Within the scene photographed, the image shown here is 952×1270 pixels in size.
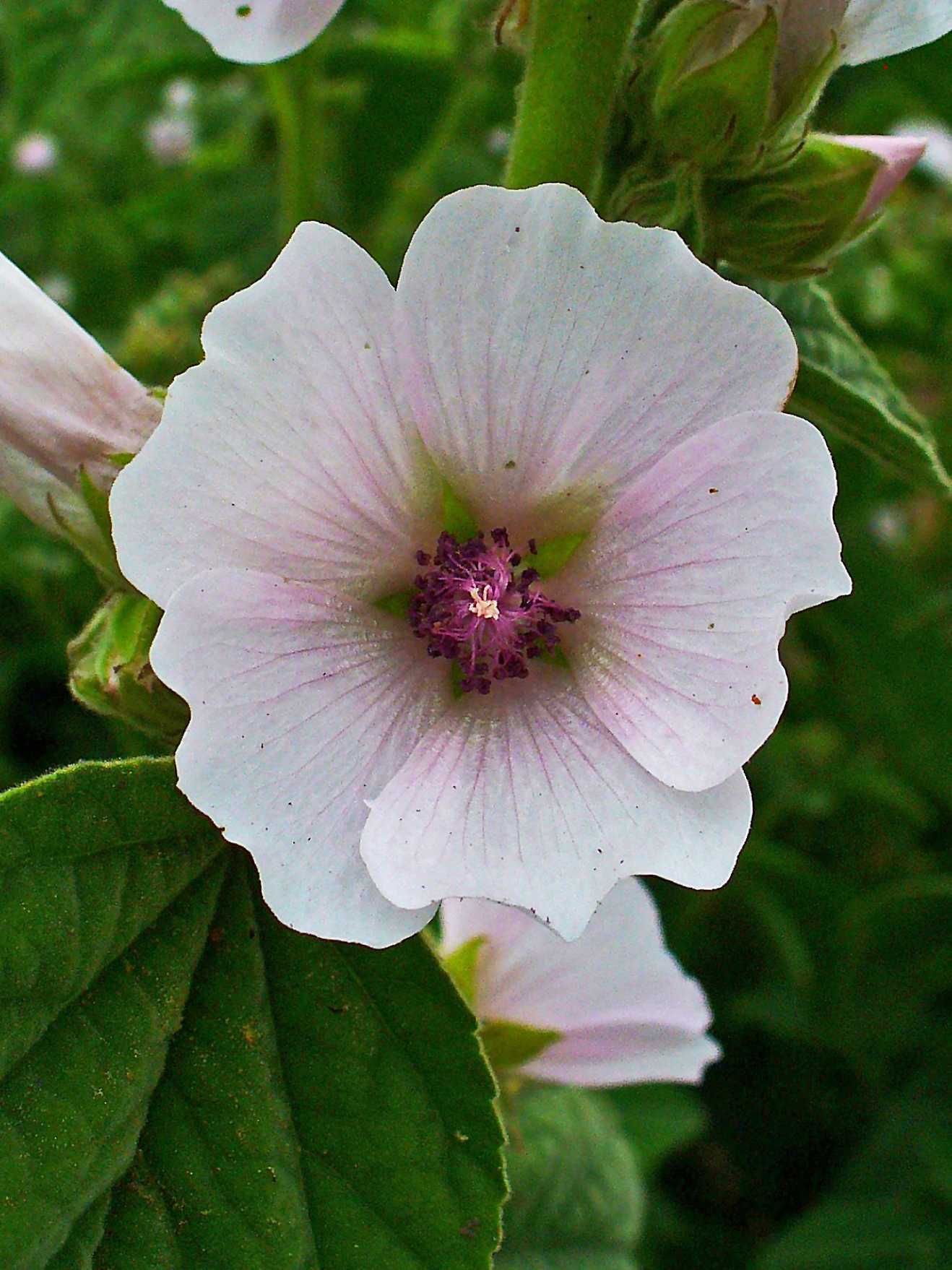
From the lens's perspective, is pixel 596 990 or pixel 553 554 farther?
pixel 596 990

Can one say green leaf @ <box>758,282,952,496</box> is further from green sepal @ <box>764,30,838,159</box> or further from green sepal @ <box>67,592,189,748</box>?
green sepal @ <box>67,592,189,748</box>

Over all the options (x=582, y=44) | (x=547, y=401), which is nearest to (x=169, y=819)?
(x=547, y=401)

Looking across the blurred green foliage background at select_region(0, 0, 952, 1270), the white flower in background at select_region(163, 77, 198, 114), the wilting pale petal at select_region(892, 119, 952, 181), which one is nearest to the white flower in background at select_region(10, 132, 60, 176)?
the white flower in background at select_region(163, 77, 198, 114)

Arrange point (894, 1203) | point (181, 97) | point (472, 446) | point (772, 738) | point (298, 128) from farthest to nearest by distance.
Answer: point (181, 97), point (772, 738), point (894, 1203), point (298, 128), point (472, 446)

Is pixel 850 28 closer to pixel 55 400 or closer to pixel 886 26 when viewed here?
pixel 886 26

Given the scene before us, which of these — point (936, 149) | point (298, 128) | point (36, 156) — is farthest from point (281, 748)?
point (936, 149)

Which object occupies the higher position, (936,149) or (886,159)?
(886,159)

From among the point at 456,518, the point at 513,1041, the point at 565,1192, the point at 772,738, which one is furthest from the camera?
the point at 772,738

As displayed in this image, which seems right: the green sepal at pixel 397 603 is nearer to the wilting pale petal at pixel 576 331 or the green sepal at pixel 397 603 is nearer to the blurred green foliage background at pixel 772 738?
the wilting pale petal at pixel 576 331
